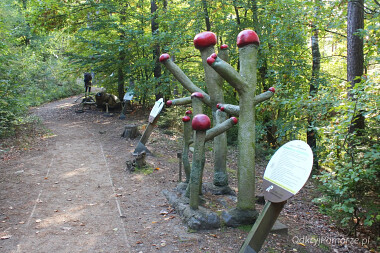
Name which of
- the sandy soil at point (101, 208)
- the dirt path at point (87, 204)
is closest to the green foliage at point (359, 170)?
the sandy soil at point (101, 208)

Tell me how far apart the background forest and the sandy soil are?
3.83ft

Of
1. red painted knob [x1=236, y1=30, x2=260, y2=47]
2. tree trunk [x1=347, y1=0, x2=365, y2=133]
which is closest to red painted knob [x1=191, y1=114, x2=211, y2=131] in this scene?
red painted knob [x1=236, y1=30, x2=260, y2=47]

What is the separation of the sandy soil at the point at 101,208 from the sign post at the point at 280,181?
606 mm

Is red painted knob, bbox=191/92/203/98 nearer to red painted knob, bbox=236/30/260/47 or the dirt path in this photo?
red painted knob, bbox=236/30/260/47

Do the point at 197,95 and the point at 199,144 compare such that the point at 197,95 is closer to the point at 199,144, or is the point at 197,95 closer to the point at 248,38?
the point at 199,144

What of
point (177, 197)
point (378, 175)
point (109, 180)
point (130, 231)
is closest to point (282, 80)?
point (378, 175)

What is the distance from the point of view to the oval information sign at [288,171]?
2.95 m

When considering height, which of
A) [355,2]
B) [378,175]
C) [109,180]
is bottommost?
[109,180]

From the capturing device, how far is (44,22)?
12133 mm

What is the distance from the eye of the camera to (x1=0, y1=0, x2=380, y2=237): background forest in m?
4.41

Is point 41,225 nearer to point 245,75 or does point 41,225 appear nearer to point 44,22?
point 245,75

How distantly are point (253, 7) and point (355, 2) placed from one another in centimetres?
425

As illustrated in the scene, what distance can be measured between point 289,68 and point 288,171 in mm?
6019

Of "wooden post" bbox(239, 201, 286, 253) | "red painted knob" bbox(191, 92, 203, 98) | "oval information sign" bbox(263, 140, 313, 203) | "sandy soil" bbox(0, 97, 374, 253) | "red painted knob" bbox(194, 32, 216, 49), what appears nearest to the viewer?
"oval information sign" bbox(263, 140, 313, 203)
